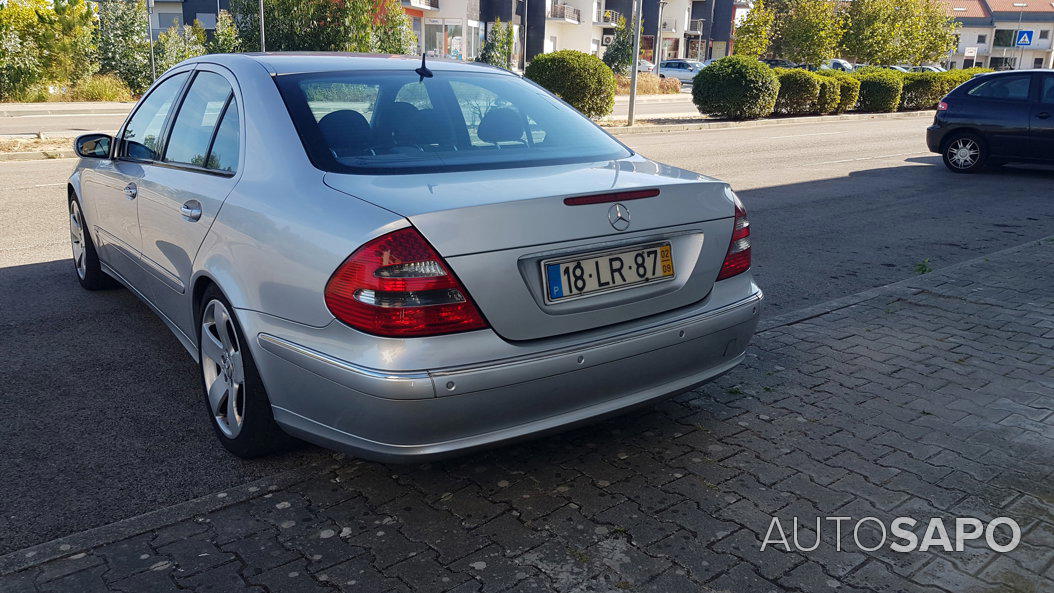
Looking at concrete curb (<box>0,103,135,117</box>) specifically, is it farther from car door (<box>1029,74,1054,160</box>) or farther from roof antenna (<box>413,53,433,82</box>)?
roof antenna (<box>413,53,433,82</box>)

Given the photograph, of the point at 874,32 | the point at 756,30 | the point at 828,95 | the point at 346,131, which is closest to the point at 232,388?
the point at 346,131

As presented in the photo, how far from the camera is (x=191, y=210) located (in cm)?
373

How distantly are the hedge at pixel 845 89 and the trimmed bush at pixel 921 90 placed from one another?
143 inches

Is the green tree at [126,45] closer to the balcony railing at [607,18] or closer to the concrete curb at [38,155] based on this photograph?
the concrete curb at [38,155]

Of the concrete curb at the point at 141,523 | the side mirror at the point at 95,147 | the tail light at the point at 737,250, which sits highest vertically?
the side mirror at the point at 95,147

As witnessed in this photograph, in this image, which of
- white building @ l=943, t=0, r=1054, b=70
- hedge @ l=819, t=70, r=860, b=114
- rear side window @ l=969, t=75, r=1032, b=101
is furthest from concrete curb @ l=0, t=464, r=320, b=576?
white building @ l=943, t=0, r=1054, b=70

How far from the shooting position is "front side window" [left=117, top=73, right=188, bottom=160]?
4.49 metres

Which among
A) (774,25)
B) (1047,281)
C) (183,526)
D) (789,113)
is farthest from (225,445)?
(774,25)

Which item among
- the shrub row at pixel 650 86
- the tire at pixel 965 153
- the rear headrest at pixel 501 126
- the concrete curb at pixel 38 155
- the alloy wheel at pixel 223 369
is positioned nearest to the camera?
the alloy wheel at pixel 223 369

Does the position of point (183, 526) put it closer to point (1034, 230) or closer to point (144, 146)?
point (144, 146)

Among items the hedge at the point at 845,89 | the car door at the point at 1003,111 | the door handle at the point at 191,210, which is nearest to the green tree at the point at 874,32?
the hedge at the point at 845,89

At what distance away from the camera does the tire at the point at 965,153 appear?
45.7ft

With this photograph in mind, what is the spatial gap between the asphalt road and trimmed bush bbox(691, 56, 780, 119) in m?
9.49

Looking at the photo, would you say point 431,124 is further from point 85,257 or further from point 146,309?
point 85,257
